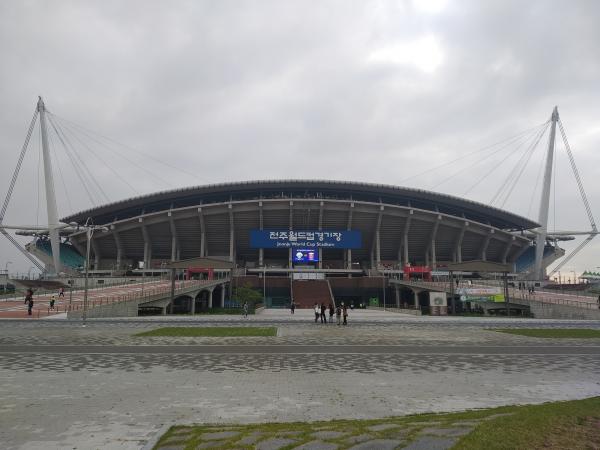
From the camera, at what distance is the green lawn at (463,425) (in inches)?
212

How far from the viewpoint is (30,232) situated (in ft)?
302

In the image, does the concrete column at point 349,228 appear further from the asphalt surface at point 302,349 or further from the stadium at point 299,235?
the asphalt surface at point 302,349

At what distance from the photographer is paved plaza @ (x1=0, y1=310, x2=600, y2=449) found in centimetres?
755

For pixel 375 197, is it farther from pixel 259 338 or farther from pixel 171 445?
pixel 171 445

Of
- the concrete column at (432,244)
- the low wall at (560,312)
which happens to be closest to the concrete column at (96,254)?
the concrete column at (432,244)

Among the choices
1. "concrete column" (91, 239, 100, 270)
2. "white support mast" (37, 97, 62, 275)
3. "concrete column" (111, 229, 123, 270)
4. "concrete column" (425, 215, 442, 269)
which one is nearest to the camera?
"white support mast" (37, 97, 62, 275)

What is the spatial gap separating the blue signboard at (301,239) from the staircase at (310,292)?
12.7m

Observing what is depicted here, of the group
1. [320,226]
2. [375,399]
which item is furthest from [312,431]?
[320,226]

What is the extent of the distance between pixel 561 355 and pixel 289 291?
2430 inches

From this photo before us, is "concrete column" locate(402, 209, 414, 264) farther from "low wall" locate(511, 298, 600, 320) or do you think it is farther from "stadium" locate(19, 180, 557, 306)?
"low wall" locate(511, 298, 600, 320)

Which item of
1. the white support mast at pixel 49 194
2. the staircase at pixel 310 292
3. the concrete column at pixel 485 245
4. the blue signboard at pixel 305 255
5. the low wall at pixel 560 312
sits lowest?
the low wall at pixel 560 312

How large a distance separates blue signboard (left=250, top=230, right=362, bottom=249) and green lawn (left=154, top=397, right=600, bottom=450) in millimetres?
79844

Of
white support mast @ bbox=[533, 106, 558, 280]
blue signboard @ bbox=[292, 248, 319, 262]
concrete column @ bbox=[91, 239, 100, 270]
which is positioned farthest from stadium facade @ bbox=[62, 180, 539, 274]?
white support mast @ bbox=[533, 106, 558, 280]

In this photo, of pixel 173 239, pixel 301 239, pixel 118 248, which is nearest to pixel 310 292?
pixel 301 239
